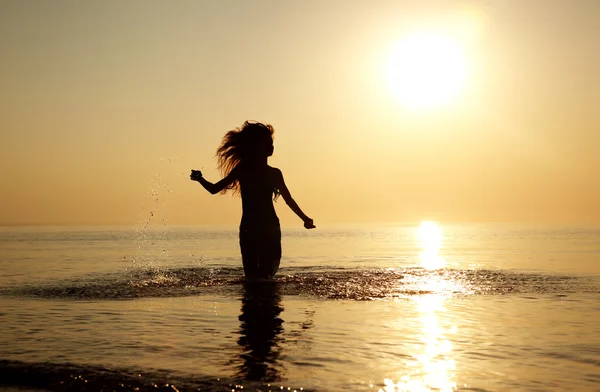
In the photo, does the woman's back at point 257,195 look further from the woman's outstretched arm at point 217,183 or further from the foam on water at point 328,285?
the foam on water at point 328,285

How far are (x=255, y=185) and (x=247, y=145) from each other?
90cm

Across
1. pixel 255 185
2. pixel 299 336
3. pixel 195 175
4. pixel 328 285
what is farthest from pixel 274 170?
pixel 299 336

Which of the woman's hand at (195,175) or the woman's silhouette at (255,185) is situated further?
the woman's silhouette at (255,185)

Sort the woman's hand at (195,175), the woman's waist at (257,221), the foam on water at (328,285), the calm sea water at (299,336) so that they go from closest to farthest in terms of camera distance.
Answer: the calm sea water at (299,336), the woman's hand at (195,175), the woman's waist at (257,221), the foam on water at (328,285)

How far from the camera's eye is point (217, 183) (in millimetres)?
14102

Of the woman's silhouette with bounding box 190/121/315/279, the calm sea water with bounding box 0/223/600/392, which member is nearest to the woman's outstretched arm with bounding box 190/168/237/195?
the woman's silhouette with bounding box 190/121/315/279

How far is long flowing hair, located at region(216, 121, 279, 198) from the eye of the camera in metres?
14.4

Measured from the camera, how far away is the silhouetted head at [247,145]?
14414 mm

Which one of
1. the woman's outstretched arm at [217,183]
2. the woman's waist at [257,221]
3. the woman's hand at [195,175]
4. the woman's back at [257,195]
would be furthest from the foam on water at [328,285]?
the woman's hand at [195,175]

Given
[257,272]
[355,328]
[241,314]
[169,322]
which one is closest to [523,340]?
[355,328]

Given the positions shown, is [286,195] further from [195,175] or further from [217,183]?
[195,175]

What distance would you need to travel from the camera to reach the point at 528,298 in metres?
13.9

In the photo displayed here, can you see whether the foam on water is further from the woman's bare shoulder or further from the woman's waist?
the woman's bare shoulder

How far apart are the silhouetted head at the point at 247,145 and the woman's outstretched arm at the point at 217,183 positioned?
0.62ft
